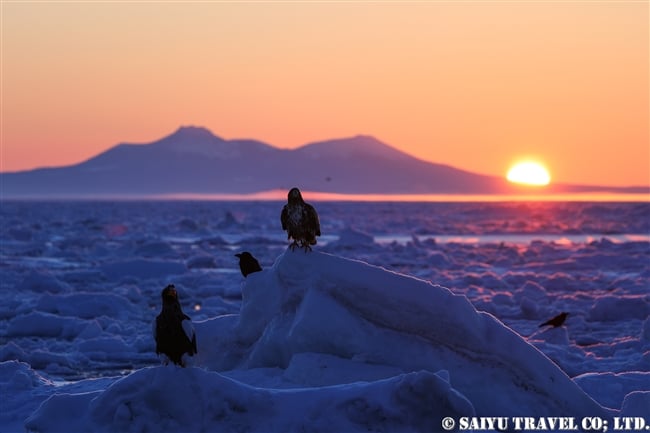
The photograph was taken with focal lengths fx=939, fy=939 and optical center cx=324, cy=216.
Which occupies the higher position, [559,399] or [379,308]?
[379,308]

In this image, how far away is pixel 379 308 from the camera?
7.73 m

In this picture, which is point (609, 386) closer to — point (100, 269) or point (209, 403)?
point (209, 403)

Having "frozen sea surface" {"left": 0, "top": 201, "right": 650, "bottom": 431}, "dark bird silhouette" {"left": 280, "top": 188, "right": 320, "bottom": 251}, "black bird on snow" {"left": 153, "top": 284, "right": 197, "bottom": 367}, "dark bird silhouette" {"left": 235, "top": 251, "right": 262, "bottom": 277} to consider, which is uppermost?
"dark bird silhouette" {"left": 280, "top": 188, "right": 320, "bottom": 251}

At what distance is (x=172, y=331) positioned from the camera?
6438mm

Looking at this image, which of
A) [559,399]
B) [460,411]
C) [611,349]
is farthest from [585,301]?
[460,411]

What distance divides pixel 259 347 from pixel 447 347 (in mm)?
1641

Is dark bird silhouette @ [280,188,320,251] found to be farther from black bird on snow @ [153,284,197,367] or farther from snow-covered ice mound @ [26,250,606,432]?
black bird on snow @ [153,284,197,367]

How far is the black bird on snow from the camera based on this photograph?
6426 mm

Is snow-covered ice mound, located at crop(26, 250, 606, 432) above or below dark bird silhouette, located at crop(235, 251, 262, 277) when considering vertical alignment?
below

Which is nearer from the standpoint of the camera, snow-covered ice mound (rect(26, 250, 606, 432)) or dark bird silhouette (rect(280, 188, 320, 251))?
snow-covered ice mound (rect(26, 250, 606, 432))

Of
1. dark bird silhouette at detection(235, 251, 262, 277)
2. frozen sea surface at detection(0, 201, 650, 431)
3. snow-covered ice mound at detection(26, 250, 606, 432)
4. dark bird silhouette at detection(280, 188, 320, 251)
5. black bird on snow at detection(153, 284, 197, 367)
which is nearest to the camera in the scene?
black bird on snow at detection(153, 284, 197, 367)

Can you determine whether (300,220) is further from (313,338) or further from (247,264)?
A: (247,264)

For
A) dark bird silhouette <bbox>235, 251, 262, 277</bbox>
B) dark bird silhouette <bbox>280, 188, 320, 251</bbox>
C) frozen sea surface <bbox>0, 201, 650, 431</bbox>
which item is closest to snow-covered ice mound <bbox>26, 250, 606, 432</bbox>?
frozen sea surface <bbox>0, 201, 650, 431</bbox>

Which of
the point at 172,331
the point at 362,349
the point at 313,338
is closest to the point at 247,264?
the point at 313,338
